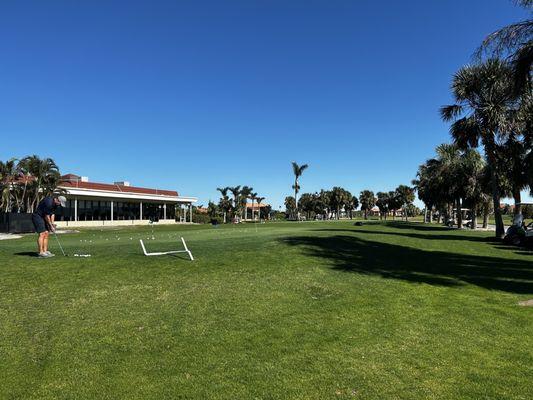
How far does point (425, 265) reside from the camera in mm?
14195

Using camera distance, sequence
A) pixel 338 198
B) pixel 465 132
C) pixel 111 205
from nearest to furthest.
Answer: pixel 465 132 < pixel 111 205 < pixel 338 198

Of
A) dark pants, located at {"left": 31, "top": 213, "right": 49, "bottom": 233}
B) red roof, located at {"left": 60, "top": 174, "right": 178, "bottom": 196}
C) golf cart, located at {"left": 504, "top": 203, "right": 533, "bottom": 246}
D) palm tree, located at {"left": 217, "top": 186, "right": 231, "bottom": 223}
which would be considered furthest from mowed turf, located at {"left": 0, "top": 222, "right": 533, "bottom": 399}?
palm tree, located at {"left": 217, "top": 186, "right": 231, "bottom": 223}

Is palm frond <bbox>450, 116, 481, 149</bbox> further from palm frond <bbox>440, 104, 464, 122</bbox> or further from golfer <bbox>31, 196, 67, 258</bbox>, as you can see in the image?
golfer <bbox>31, 196, 67, 258</bbox>

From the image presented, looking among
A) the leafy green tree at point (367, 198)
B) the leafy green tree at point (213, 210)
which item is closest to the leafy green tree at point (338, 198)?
the leafy green tree at point (367, 198)

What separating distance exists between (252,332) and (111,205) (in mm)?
54264

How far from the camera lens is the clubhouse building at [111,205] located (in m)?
51.3

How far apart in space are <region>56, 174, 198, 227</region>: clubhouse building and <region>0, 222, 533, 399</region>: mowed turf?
3966cm

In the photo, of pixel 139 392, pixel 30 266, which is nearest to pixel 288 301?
pixel 139 392

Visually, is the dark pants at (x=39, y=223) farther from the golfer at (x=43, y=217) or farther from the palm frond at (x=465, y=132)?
the palm frond at (x=465, y=132)

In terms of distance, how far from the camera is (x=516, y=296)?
974 cm

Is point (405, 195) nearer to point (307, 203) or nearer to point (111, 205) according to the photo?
point (307, 203)

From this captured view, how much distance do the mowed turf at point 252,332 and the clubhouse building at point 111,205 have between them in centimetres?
3966

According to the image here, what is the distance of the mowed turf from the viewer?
4.76 m

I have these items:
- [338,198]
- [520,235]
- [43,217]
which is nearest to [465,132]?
[520,235]
